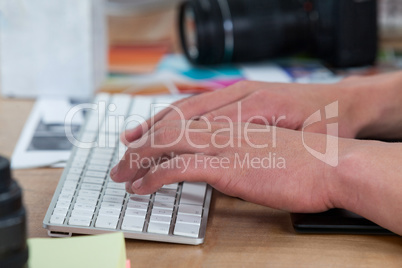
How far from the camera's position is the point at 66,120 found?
848mm

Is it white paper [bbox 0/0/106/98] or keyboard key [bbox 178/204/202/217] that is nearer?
keyboard key [bbox 178/204/202/217]

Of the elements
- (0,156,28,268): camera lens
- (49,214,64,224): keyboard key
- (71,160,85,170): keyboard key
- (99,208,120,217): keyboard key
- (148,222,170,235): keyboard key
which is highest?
(0,156,28,268): camera lens

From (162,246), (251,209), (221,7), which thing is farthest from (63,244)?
(221,7)

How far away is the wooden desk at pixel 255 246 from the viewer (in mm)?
532

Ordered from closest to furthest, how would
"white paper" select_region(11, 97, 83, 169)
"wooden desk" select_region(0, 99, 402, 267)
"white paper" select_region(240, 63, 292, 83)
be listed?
"wooden desk" select_region(0, 99, 402, 267)
"white paper" select_region(11, 97, 83, 169)
"white paper" select_region(240, 63, 292, 83)

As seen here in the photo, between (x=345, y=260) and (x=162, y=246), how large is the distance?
17 cm

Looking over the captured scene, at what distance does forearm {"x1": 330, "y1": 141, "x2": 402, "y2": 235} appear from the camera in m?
0.55

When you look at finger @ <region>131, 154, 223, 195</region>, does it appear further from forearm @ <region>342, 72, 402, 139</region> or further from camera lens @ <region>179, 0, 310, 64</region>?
camera lens @ <region>179, 0, 310, 64</region>

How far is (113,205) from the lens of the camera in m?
0.59

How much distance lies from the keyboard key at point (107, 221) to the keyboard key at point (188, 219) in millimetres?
59

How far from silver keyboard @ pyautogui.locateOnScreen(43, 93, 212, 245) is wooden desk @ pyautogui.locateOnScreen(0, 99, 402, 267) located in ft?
0.04

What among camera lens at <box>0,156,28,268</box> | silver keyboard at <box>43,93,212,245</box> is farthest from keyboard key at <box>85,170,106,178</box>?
camera lens at <box>0,156,28,268</box>

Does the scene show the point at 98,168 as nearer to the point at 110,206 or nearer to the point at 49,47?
the point at 110,206

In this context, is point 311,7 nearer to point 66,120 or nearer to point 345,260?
point 66,120
